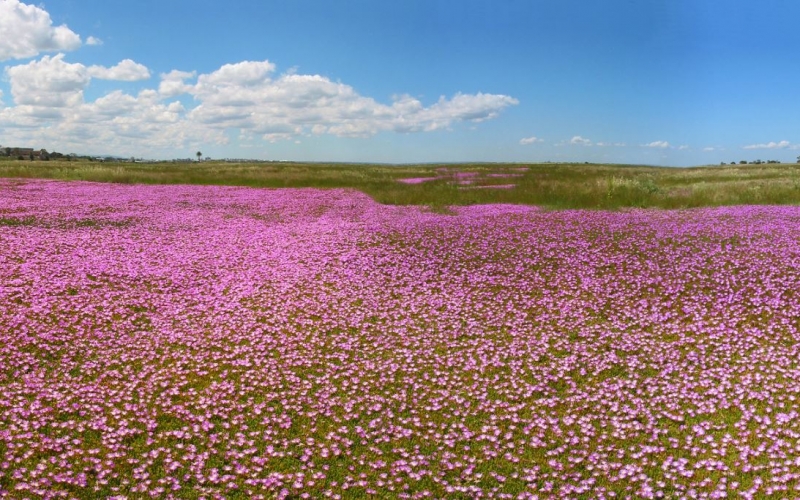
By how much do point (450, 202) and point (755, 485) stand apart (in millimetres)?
26059

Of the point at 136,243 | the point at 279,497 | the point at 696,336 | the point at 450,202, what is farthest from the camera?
the point at 450,202

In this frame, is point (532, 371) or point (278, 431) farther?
point (532, 371)

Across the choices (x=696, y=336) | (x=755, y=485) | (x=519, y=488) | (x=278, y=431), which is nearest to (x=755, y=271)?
(x=696, y=336)

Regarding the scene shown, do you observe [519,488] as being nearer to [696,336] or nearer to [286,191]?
[696,336]

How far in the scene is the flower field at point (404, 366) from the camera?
7.43 metres

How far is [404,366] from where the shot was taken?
10484mm

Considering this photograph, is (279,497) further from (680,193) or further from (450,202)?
(680,193)

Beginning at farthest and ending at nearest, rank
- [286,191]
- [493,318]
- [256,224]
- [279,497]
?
1. [286,191]
2. [256,224]
3. [493,318]
4. [279,497]

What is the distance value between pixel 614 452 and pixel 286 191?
34929mm

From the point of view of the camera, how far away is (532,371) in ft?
33.9

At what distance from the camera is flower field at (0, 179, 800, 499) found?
7426mm

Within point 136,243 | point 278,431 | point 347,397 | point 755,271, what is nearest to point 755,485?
point 347,397

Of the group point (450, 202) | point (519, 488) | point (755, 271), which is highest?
point (450, 202)

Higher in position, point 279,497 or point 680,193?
point 680,193
